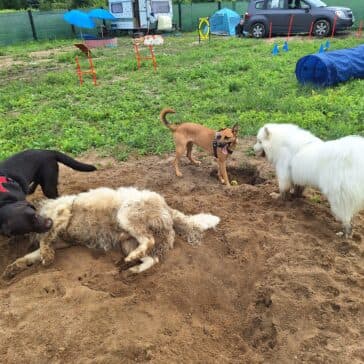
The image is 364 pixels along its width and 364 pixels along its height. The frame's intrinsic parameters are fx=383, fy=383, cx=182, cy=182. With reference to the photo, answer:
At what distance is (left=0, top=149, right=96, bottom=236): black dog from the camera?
3.80 metres

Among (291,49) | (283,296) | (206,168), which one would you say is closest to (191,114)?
(206,168)

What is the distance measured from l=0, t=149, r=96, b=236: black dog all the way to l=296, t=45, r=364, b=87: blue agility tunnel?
7159 mm

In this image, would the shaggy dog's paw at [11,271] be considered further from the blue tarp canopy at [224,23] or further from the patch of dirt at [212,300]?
the blue tarp canopy at [224,23]

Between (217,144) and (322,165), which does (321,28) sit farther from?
(322,165)

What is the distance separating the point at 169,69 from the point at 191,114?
560cm

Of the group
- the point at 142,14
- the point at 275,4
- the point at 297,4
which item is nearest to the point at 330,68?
the point at 297,4

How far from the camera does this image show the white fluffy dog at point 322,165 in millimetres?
3979

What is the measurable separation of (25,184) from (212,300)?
2556 mm

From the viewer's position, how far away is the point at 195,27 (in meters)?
29.8

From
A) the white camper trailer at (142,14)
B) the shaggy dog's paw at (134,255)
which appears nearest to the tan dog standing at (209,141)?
the shaggy dog's paw at (134,255)

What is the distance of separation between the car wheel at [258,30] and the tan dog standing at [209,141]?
1689 centimetres

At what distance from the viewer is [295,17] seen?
66.6 feet

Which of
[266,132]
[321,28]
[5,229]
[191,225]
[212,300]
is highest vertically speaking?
[266,132]

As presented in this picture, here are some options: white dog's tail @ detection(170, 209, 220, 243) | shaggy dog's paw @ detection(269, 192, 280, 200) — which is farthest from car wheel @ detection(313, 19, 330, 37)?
white dog's tail @ detection(170, 209, 220, 243)
